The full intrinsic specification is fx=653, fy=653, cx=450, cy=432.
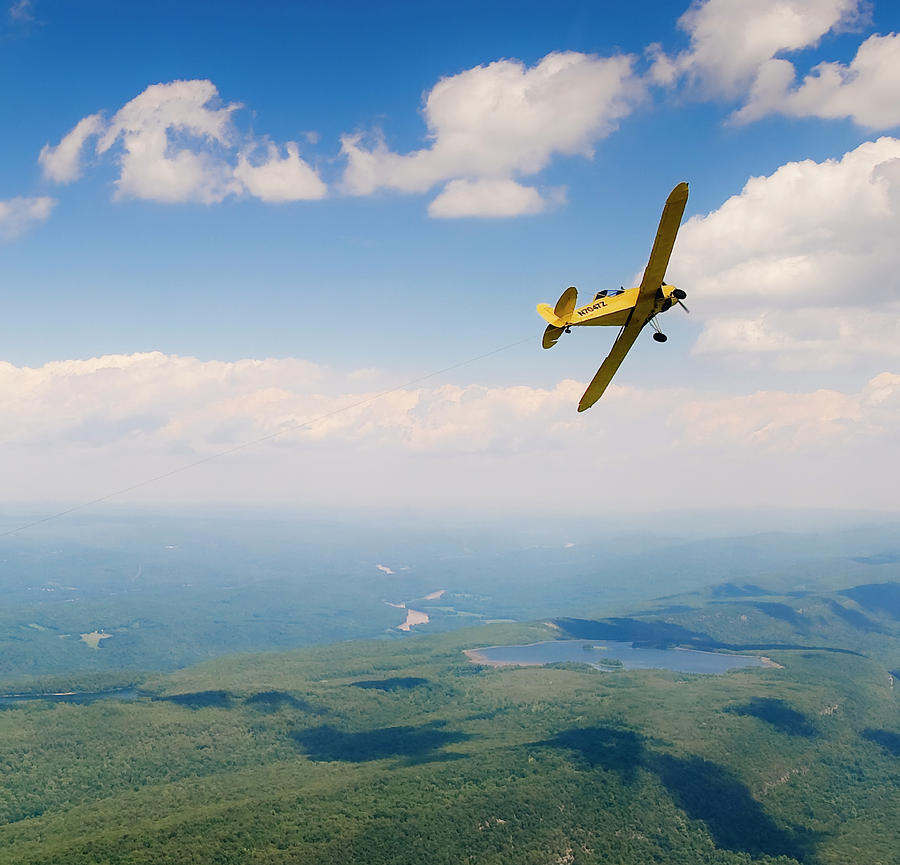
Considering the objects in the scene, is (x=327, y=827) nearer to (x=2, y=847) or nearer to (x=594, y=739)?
(x=2, y=847)

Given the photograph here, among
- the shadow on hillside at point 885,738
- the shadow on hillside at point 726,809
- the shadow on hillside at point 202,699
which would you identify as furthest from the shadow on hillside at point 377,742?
the shadow on hillside at point 885,738

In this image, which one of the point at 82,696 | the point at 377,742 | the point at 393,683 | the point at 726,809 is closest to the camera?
the point at 726,809

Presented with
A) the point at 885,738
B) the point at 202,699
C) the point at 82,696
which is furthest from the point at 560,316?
the point at 82,696

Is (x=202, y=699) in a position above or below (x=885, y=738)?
above

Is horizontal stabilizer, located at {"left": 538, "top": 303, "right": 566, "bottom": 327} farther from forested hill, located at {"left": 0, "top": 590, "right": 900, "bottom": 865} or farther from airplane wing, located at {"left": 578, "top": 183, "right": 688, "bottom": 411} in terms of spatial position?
forested hill, located at {"left": 0, "top": 590, "right": 900, "bottom": 865}

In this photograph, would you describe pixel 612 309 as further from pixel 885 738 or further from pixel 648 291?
pixel 885 738
